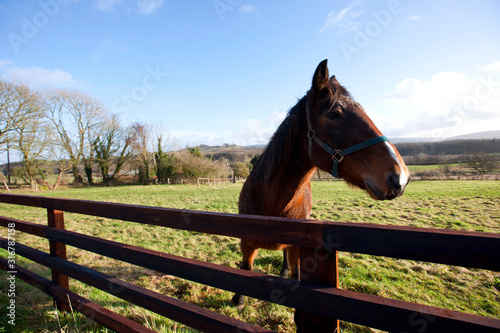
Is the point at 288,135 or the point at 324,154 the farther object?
the point at 288,135

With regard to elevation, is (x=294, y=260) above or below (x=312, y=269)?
below

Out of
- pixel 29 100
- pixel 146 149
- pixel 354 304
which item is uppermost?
pixel 29 100

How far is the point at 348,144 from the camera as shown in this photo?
1777mm

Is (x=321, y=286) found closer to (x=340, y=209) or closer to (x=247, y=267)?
(x=247, y=267)

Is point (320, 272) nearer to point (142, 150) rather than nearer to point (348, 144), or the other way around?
point (348, 144)

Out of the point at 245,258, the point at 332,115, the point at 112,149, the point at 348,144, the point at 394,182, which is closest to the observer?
the point at 394,182

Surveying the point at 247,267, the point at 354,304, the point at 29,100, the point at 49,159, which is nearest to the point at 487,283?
the point at 247,267

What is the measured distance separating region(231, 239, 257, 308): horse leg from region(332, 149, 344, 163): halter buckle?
175 cm

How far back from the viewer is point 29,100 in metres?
22.7

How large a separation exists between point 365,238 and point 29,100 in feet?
107

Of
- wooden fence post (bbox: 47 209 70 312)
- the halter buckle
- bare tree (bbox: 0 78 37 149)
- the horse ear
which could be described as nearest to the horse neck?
the horse ear

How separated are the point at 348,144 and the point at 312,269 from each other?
1010mm

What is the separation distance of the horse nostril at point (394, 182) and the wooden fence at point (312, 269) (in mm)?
468

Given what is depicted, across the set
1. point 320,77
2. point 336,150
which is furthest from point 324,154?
→ point 320,77
